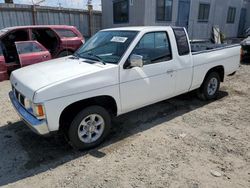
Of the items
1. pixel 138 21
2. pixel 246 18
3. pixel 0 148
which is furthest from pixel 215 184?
pixel 246 18

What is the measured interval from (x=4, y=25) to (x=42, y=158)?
12.7 m

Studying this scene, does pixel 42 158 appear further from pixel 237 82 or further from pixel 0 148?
pixel 237 82

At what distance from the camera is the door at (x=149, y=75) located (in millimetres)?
3795

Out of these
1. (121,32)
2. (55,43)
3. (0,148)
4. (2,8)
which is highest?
(2,8)

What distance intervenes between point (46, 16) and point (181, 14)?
886 centimetres

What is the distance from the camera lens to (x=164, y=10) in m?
14.4

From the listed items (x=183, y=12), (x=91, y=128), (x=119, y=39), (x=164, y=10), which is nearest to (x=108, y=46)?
(x=119, y=39)

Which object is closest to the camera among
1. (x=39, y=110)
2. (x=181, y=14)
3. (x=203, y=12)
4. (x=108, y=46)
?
(x=39, y=110)

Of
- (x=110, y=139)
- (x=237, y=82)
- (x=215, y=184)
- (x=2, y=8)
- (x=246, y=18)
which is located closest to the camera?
(x=215, y=184)

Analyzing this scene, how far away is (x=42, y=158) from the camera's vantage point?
3.47 metres

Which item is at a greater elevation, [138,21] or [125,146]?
[138,21]

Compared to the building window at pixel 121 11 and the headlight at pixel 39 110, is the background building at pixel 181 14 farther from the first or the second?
the headlight at pixel 39 110

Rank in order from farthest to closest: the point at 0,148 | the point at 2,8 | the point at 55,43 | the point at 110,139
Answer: the point at 2,8
the point at 55,43
the point at 110,139
the point at 0,148

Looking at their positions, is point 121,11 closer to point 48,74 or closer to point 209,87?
point 209,87
